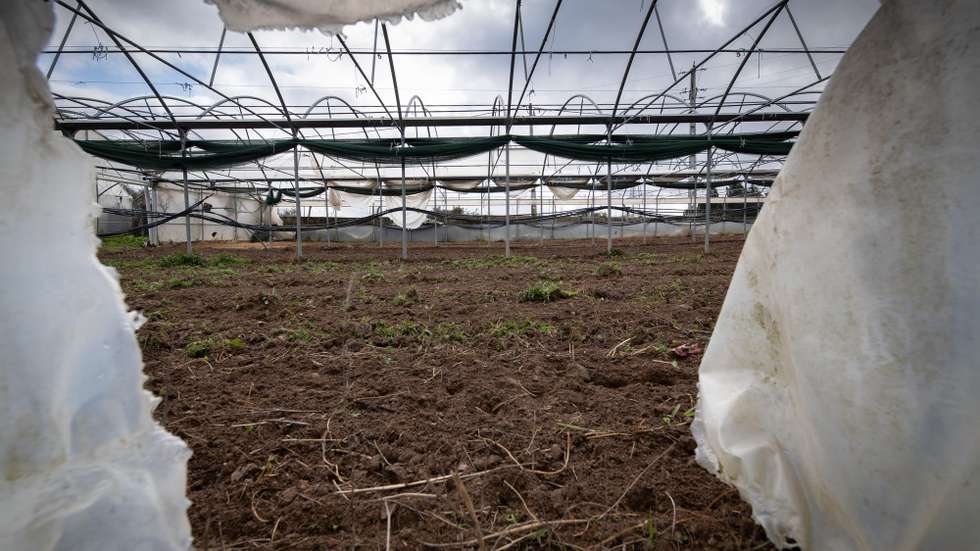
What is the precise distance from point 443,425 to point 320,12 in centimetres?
165

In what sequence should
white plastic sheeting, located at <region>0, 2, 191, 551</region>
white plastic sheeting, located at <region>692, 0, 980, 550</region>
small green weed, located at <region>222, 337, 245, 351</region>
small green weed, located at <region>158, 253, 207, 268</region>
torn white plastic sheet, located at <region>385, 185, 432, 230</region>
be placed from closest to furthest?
white plastic sheeting, located at <region>692, 0, 980, 550</region>
white plastic sheeting, located at <region>0, 2, 191, 551</region>
small green weed, located at <region>222, 337, 245, 351</region>
small green weed, located at <region>158, 253, 207, 268</region>
torn white plastic sheet, located at <region>385, 185, 432, 230</region>

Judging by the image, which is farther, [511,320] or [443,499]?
[511,320]

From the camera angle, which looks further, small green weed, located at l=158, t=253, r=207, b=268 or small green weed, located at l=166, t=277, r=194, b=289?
small green weed, located at l=158, t=253, r=207, b=268

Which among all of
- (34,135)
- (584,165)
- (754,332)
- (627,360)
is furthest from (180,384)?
(584,165)

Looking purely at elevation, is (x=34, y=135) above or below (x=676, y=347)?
above

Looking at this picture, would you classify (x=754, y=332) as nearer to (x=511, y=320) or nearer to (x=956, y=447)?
(x=956, y=447)

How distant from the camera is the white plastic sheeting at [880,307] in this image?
710 millimetres

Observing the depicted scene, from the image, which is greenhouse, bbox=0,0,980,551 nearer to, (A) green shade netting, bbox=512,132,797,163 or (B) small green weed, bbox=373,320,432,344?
(B) small green weed, bbox=373,320,432,344

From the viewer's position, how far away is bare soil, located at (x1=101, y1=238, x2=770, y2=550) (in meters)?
1.16

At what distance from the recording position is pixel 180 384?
2.15 meters

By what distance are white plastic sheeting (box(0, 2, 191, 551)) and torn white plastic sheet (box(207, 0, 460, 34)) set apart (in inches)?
27.8

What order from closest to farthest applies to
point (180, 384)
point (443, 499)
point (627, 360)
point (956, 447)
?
point (956, 447) → point (443, 499) → point (180, 384) → point (627, 360)

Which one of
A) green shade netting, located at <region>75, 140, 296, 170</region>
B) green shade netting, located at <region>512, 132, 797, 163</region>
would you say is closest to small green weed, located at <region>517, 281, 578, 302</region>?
green shade netting, located at <region>512, 132, 797, 163</region>

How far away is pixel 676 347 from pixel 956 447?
1.92 meters
